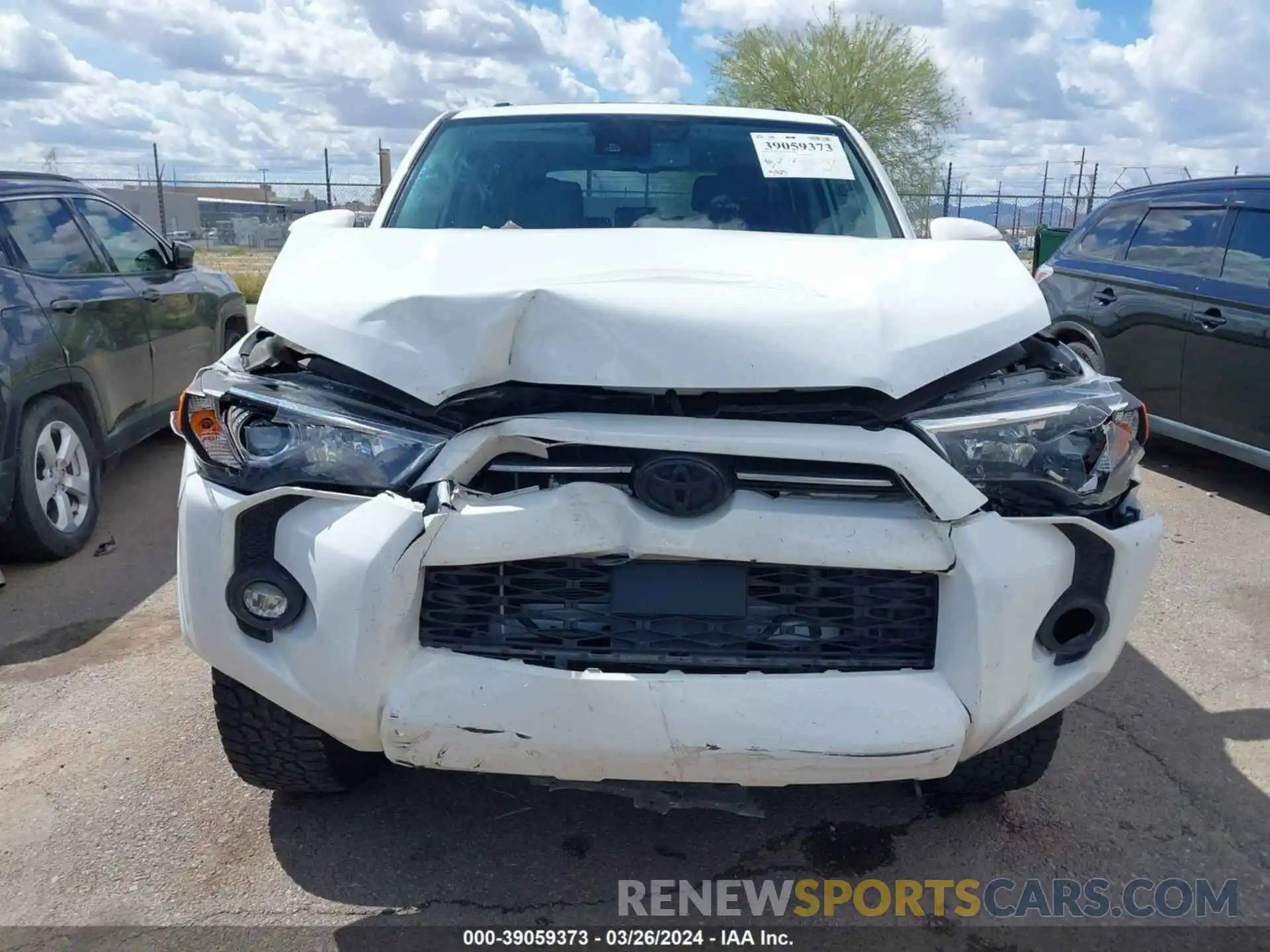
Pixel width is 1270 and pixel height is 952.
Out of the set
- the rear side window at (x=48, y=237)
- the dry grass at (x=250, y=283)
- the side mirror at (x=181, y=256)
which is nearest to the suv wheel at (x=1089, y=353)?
the side mirror at (x=181, y=256)

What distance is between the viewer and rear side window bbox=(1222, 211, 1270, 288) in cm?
533

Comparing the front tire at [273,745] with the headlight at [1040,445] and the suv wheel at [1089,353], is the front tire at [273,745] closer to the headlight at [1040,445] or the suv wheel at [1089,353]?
the headlight at [1040,445]

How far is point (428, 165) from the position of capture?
3.58m

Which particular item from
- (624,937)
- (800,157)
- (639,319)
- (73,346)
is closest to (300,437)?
(639,319)

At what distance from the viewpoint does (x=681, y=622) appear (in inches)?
82.0

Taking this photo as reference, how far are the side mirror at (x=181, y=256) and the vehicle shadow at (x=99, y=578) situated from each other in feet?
4.07

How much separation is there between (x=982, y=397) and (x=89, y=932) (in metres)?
2.26

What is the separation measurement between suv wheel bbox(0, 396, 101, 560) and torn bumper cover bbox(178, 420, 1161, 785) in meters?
2.72

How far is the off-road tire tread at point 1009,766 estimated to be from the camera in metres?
2.46

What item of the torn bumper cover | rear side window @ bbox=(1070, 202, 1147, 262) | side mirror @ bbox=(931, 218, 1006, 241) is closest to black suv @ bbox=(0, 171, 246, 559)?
the torn bumper cover

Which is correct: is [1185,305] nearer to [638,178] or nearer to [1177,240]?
[1177,240]

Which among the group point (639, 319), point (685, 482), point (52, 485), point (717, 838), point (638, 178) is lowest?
point (717, 838)

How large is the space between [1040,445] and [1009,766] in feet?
2.88

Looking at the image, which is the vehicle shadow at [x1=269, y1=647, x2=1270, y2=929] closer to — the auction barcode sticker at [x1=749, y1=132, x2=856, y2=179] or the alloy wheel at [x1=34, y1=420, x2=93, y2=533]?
the auction barcode sticker at [x1=749, y1=132, x2=856, y2=179]
